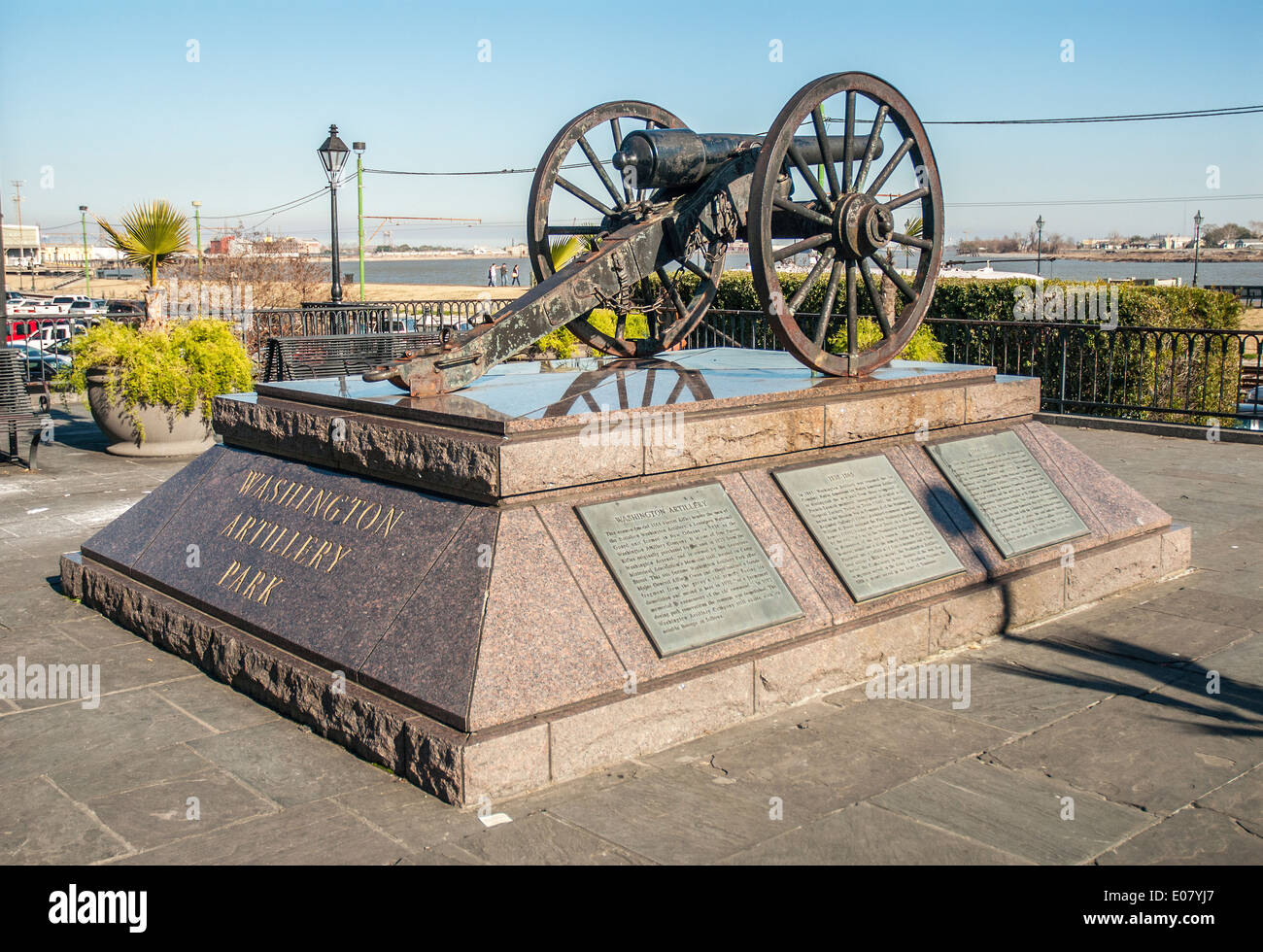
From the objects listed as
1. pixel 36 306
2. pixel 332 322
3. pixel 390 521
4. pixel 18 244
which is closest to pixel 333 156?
pixel 332 322

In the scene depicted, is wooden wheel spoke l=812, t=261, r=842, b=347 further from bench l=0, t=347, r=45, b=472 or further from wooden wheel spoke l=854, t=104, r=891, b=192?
bench l=0, t=347, r=45, b=472

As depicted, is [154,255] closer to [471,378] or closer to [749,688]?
[471,378]

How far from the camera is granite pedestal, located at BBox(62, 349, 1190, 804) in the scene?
13.9 ft

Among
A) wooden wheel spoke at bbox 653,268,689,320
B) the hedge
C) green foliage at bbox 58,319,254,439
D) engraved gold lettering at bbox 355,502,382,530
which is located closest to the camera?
engraved gold lettering at bbox 355,502,382,530

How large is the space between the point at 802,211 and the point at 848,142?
1.76 feet

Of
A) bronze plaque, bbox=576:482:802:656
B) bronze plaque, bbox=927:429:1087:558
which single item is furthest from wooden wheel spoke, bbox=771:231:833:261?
bronze plaque, bbox=576:482:802:656

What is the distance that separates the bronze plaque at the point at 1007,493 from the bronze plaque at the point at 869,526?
455 mm

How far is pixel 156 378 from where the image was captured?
34.6 feet

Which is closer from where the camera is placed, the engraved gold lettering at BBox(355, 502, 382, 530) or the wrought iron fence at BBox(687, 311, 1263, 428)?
the engraved gold lettering at BBox(355, 502, 382, 530)

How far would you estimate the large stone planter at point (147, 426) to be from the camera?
35.3 ft

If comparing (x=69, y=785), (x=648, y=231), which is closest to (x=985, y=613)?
(x=648, y=231)

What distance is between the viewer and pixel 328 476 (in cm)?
550

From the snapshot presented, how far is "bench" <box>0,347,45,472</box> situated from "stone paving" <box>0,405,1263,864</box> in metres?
5.11

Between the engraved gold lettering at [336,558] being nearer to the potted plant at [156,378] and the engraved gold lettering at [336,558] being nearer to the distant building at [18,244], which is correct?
the potted plant at [156,378]
